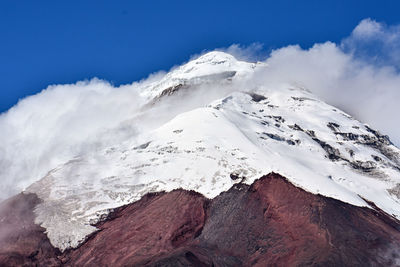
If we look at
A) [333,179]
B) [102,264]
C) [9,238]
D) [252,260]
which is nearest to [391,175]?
[333,179]

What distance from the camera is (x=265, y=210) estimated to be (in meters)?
83.2

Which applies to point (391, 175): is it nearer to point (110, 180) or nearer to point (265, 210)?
point (265, 210)

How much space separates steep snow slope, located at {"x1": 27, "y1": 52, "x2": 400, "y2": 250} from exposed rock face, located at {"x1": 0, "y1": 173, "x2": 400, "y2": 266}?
267cm

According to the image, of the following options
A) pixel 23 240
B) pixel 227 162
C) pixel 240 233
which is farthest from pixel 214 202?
pixel 23 240

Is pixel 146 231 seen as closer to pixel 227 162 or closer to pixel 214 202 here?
pixel 214 202

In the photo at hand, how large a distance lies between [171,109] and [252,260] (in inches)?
3282

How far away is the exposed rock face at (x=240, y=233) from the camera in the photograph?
236 feet

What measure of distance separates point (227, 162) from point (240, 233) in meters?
18.9

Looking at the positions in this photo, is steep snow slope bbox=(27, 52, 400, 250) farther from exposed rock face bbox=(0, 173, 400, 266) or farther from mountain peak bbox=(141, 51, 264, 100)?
mountain peak bbox=(141, 51, 264, 100)

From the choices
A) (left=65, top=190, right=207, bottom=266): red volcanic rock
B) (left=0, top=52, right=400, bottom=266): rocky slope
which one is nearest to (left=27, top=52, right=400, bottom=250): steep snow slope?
(left=0, top=52, right=400, bottom=266): rocky slope

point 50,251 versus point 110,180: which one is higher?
point 110,180

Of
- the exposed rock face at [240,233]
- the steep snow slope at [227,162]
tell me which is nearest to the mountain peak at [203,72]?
the steep snow slope at [227,162]

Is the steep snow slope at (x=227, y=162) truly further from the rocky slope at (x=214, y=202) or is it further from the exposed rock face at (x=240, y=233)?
the exposed rock face at (x=240, y=233)

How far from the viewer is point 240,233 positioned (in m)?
77.3
